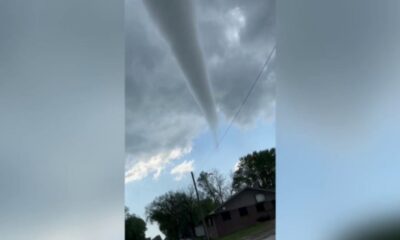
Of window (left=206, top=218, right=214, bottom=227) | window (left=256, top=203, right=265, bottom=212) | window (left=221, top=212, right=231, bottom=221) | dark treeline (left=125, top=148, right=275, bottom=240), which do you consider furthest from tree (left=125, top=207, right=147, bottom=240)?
window (left=256, top=203, right=265, bottom=212)

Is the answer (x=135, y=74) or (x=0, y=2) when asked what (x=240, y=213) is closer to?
(x=135, y=74)

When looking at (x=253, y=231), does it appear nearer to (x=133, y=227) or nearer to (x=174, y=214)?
(x=174, y=214)

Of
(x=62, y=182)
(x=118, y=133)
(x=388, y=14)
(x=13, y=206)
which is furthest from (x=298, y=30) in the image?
(x=13, y=206)

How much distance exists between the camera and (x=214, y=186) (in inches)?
126

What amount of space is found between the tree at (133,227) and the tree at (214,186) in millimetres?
579

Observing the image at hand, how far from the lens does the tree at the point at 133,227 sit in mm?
3029

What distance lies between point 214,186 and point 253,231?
0.48 metres

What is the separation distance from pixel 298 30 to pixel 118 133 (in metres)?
1.38

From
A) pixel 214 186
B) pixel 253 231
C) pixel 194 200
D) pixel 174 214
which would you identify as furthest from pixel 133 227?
pixel 253 231

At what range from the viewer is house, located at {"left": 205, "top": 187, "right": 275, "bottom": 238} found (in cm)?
309

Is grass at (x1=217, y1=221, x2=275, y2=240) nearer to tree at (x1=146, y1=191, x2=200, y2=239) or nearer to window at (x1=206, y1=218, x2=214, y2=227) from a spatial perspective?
window at (x1=206, y1=218, x2=214, y2=227)

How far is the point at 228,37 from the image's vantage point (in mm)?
3135

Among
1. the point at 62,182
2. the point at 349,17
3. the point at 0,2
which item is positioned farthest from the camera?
the point at 349,17

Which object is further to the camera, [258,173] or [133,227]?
[258,173]
